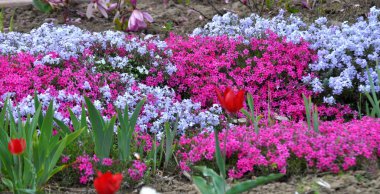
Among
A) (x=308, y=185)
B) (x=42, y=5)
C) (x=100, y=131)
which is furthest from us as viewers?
(x=42, y=5)

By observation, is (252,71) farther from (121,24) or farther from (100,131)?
(100,131)

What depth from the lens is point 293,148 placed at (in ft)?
10.4

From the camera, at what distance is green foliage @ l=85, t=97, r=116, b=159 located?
3.01 metres

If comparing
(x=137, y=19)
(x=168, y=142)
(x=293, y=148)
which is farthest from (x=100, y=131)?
(x=137, y=19)

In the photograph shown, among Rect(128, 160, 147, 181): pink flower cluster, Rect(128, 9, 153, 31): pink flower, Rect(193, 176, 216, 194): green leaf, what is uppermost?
Rect(128, 9, 153, 31): pink flower

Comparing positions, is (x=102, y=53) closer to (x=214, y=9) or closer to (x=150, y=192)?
(x=214, y=9)

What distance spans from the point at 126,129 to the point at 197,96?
5.35ft

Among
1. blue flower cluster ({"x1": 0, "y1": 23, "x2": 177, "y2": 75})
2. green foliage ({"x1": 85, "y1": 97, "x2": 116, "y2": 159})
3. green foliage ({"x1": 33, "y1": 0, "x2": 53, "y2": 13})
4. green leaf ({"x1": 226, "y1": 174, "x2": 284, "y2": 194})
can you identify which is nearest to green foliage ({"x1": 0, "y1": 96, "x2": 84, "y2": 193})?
green foliage ({"x1": 85, "y1": 97, "x2": 116, "y2": 159})

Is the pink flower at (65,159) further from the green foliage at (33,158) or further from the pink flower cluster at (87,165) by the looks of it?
the green foliage at (33,158)

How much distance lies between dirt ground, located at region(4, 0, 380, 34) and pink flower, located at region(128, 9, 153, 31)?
20.1 inches

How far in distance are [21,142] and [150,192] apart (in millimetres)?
453

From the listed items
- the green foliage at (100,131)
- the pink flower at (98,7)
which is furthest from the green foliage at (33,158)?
the pink flower at (98,7)

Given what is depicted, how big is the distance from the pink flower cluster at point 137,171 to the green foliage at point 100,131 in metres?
0.15

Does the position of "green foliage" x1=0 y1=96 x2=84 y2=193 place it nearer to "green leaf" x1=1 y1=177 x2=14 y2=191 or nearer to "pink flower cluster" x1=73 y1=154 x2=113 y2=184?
"green leaf" x1=1 y1=177 x2=14 y2=191
